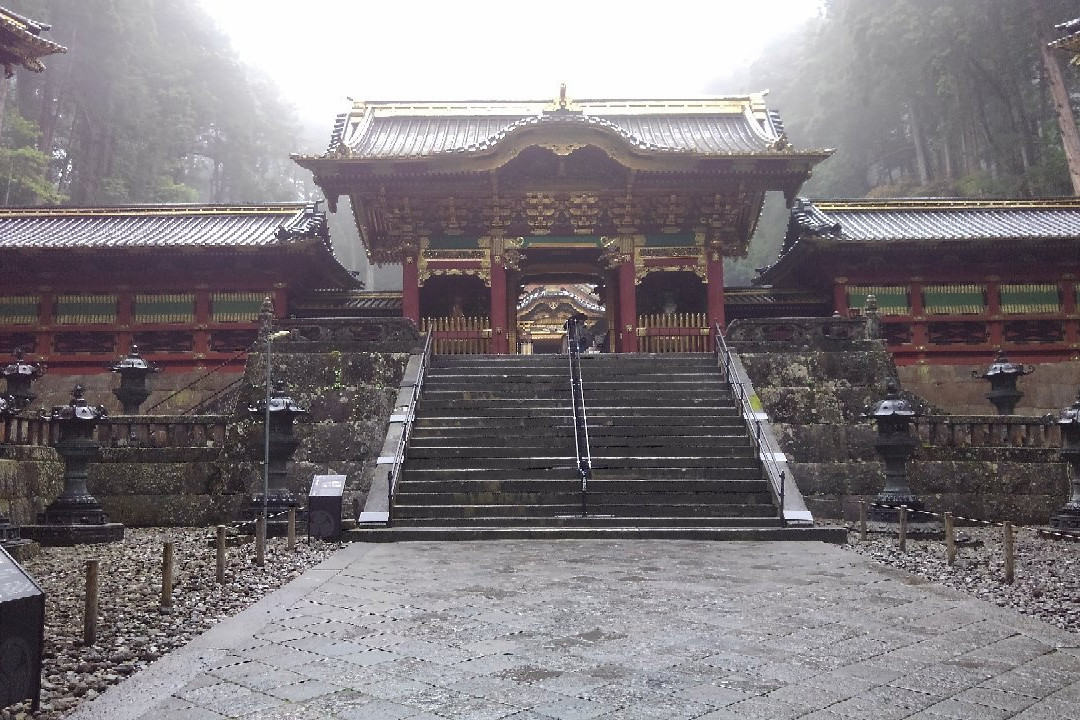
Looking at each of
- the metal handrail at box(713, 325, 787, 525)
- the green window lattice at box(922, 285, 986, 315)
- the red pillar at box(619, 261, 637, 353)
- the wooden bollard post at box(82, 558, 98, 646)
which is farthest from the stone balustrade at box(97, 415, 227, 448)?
the green window lattice at box(922, 285, 986, 315)

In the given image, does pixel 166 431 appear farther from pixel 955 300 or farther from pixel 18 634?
pixel 955 300

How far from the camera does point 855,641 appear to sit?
17.8 ft

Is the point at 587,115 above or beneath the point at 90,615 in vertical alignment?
above

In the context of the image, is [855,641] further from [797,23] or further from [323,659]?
[797,23]

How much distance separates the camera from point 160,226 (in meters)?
22.4

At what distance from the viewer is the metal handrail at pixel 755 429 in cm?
1188

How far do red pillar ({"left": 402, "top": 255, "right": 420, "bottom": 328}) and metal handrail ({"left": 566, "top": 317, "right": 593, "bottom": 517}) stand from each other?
4.77 metres

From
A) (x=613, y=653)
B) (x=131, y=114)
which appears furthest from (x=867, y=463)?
(x=131, y=114)

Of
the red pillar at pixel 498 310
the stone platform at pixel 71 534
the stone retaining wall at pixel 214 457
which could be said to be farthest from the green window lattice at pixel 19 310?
the red pillar at pixel 498 310

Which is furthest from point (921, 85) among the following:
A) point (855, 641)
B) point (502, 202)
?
point (855, 641)

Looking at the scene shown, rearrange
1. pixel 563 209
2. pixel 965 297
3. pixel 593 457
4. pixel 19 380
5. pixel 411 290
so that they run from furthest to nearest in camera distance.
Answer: pixel 965 297, pixel 563 209, pixel 411 290, pixel 19 380, pixel 593 457

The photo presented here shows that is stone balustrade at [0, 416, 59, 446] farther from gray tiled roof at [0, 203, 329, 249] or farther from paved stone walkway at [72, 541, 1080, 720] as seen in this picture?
paved stone walkway at [72, 541, 1080, 720]

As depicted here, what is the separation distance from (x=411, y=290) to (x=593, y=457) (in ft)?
29.8

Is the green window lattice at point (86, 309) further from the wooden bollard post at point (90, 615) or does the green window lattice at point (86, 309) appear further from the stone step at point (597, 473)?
the wooden bollard post at point (90, 615)
